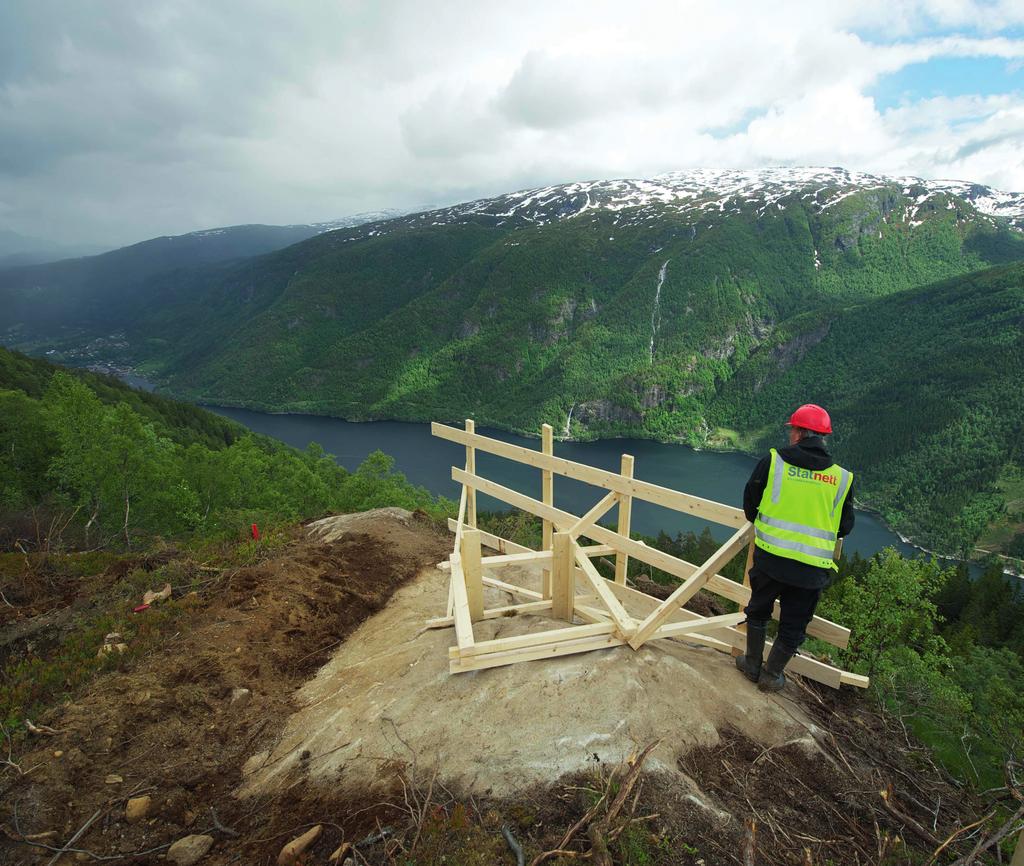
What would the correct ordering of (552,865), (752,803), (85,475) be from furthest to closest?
(85,475), (752,803), (552,865)

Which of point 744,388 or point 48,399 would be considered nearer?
point 48,399

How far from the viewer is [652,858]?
3.14m

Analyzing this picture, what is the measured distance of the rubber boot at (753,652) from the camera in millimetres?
5074

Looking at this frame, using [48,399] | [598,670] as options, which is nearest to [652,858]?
[598,670]

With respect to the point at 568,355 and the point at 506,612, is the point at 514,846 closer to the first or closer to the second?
the point at 506,612

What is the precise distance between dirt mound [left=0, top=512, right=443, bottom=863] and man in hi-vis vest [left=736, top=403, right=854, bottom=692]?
4.90m

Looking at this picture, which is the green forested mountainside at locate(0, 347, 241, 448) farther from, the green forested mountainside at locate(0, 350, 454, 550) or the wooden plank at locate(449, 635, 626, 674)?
the wooden plank at locate(449, 635, 626, 674)

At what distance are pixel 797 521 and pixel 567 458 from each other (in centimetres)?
6222

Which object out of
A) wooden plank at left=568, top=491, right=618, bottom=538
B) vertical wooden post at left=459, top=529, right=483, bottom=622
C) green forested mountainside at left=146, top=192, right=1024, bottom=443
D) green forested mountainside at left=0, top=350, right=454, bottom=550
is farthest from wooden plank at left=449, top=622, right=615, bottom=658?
A: green forested mountainside at left=146, top=192, right=1024, bottom=443

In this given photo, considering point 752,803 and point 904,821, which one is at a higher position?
point 752,803

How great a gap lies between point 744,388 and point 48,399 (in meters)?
170

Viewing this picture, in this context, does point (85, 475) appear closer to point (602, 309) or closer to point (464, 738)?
point (464, 738)

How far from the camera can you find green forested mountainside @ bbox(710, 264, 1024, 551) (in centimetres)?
9525

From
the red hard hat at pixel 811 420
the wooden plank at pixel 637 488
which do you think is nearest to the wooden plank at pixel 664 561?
the wooden plank at pixel 637 488
